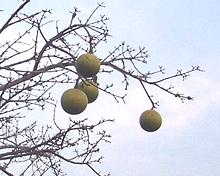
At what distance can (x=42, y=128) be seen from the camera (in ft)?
24.7

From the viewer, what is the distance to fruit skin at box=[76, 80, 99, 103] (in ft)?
11.6

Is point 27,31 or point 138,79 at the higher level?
point 27,31

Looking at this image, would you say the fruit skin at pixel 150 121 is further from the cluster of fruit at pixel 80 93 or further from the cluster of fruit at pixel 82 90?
the cluster of fruit at pixel 80 93

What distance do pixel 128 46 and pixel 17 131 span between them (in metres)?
3.60

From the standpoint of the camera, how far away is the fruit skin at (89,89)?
3.54 m

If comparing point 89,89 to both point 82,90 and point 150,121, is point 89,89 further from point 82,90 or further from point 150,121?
point 150,121

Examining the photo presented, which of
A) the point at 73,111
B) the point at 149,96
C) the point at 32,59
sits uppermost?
the point at 32,59

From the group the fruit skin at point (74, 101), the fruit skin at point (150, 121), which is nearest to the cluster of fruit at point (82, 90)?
the fruit skin at point (74, 101)

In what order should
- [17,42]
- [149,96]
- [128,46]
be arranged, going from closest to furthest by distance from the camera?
[149,96]
[128,46]
[17,42]

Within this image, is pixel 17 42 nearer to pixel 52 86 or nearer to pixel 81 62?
pixel 52 86

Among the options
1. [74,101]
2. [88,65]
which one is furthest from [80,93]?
[88,65]

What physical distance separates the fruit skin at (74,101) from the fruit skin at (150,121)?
2.17 feet

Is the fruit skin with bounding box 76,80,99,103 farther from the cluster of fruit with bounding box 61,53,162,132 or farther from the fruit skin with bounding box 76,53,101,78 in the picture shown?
the fruit skin with bounding box 76,53,101,78

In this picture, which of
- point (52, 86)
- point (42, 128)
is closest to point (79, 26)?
point (52, 86)
